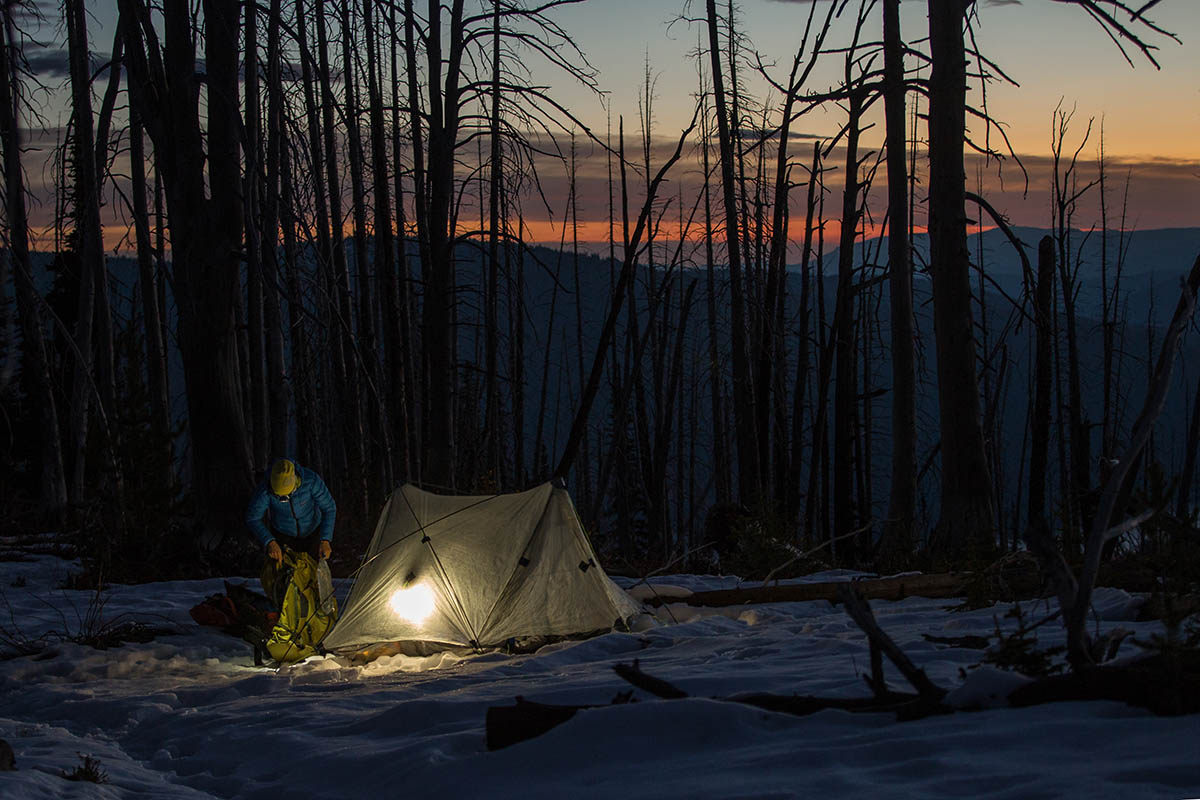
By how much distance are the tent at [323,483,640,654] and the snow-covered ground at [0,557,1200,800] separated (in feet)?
1.13

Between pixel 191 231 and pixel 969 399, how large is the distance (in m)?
8.67

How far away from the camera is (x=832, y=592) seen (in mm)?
9289

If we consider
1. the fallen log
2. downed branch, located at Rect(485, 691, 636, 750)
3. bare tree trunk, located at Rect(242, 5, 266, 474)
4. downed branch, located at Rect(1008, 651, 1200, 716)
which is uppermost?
bare tree trunk, located at Rect(242, 5, 266, 474)

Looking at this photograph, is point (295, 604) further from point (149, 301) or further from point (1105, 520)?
point (149, 301)

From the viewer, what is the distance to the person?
27.3 feet

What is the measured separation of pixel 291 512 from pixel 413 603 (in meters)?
1.26

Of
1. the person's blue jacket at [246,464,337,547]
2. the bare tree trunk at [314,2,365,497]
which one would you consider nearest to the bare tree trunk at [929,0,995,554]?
the person's blue jacket at [246,464,337,547]

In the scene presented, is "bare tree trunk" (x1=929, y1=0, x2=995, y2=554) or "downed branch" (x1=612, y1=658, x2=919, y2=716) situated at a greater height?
"bare tree trunk" (x1=929, y1=0, x2=995, y2=554)

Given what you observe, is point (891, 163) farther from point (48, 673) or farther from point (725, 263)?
point (725, 263)

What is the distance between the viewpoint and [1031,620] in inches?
249

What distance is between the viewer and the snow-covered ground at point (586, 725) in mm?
3334

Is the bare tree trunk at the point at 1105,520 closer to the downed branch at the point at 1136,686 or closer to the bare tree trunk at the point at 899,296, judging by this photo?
the downed branch at the point at 1136,686

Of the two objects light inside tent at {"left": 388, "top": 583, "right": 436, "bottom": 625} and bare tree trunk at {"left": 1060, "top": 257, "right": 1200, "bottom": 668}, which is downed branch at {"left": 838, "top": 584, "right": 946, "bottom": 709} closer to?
bare tree trunk at {"left": 1060, "top": 257, "right": 1200, "bottom": 668}

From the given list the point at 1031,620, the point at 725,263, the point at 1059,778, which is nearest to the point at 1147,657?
the point at 1059,778
